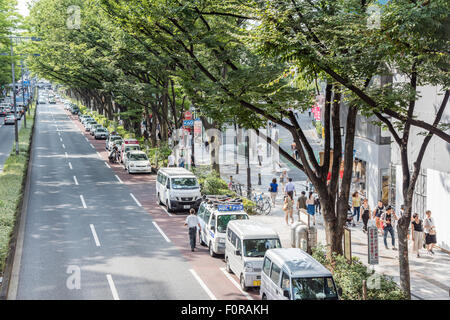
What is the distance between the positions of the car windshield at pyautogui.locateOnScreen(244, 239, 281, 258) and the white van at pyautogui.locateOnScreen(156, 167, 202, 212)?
1048cm

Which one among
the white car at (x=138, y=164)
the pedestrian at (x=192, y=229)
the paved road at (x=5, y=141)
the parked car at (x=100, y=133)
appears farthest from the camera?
the parked car at (x=100, y=133)

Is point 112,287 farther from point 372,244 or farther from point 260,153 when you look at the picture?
point 260,153

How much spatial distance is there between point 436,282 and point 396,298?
361cm

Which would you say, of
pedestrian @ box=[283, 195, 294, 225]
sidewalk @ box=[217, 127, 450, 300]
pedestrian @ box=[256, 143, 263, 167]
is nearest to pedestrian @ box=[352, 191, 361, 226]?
sidewalk @ box=[217, 127, 450, 300]

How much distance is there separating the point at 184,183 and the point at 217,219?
8.20 m

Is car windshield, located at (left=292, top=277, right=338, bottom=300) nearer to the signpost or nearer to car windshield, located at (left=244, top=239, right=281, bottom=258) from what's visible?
the signpost

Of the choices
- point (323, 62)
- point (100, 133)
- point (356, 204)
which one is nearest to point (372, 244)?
point (323, 62)

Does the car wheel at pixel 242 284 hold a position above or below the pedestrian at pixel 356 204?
below

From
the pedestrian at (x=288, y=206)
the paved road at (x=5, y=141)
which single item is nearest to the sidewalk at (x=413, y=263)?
the pedestrian at (x=288, y=206)

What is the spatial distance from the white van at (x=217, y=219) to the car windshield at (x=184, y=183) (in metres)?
5.63

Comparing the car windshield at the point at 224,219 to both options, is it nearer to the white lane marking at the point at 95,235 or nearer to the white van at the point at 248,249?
the white van at the point at 248,249

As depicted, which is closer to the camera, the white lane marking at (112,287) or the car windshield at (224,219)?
the white lane marking at (112,287)

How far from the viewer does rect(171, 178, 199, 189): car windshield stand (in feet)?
88.8

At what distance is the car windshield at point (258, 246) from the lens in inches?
638
